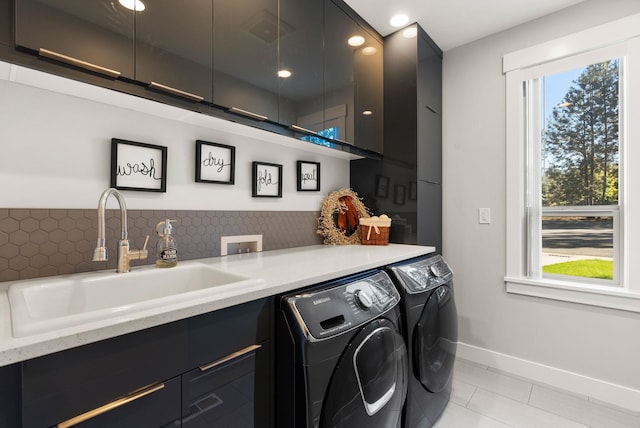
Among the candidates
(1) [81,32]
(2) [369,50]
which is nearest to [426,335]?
(1) [81,32]

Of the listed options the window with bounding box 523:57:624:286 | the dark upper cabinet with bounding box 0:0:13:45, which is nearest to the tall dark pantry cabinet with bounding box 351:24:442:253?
the window with bounding box 523:57:624:286

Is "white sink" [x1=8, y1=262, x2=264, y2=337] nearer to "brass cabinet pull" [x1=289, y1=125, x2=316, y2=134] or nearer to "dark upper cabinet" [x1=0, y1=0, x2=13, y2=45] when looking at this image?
"dark upper cabinet" [x1=0, y1=0, x2=13, y2=45]

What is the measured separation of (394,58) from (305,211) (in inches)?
53.3

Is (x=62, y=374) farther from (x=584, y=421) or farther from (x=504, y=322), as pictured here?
(x=504, y=322)

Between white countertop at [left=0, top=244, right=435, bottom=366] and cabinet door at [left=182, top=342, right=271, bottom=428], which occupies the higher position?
white countertop at [left=0, top=244, right=435, bottom=366]

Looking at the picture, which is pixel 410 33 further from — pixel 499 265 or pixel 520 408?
pixel 520 408

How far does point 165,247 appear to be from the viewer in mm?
1305

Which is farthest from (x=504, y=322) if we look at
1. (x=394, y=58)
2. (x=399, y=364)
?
(x=394, y=58)

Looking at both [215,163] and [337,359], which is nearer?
[337,359]

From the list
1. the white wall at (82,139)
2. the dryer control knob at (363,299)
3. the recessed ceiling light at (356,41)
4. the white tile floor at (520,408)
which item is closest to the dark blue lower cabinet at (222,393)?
the dryer control knob at (363,299)

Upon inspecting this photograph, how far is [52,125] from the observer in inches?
44.1

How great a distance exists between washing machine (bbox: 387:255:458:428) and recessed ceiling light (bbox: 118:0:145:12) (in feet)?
4.81

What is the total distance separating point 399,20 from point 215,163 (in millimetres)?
1660

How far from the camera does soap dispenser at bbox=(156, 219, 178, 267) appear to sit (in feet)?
4.17
